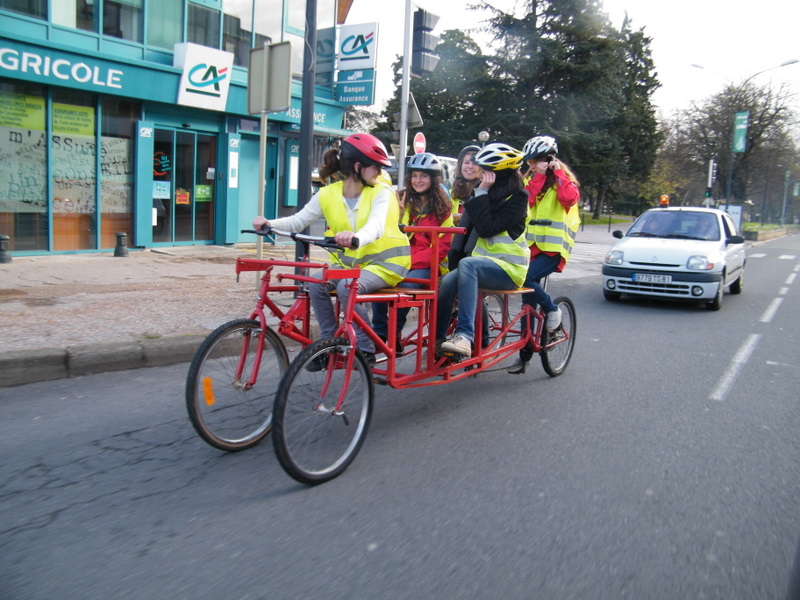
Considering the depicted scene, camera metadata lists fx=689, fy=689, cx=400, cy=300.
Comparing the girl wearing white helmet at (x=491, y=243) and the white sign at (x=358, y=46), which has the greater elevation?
the white sign at (x=358, y=46)

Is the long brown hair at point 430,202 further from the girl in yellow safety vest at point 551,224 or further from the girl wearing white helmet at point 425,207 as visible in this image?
the girl in yellow safety vest at point 551,224

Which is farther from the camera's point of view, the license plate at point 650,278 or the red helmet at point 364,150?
the license plate at point 650,278

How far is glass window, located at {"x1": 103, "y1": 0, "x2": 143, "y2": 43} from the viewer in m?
12.4

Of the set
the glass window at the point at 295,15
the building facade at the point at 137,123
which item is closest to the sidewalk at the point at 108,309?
the building facade at the point at 137,123

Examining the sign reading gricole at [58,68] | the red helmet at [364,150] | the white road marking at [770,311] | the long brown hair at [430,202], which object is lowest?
the white road marking at [770,311]

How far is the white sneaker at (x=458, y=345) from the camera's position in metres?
4.41

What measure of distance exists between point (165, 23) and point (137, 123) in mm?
2029

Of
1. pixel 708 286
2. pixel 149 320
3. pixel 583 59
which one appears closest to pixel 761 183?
pixel 583 59

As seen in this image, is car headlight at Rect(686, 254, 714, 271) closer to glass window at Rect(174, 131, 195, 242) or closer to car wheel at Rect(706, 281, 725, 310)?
car wheel at Rect(706, 281, 725, 310)

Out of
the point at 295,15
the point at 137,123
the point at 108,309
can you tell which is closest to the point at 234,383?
the point at 108,309

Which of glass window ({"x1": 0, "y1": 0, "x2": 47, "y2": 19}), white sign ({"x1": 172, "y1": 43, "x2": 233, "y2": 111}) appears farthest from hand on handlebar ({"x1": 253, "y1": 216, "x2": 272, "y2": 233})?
white sign ({"x1": 172, "y1": 43, "x2": 233, "y2": 111})

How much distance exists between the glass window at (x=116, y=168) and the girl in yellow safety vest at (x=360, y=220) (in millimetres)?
9946

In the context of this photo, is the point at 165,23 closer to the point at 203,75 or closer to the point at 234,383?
the point at 203,75

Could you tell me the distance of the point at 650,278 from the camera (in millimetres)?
10617
